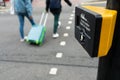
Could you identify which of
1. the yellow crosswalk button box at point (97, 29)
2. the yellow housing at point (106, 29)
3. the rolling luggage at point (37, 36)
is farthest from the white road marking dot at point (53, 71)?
the yellow housing at point (106, 29)

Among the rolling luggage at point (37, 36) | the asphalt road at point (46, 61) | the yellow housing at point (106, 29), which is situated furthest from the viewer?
the rolling luggage at point (37, 36)

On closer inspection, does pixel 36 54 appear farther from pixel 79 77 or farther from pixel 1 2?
pixel 1 2

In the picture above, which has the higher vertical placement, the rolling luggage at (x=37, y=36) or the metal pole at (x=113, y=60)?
the metal pole at (x=113, y=60)

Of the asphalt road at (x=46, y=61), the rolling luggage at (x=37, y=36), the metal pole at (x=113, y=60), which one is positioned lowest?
the asphalt road at (x=46, y=61)

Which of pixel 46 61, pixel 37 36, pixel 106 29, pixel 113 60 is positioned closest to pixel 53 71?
pixel 46 61

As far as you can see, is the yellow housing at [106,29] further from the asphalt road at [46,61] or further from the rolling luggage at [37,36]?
the rolling luggage at [37,36]

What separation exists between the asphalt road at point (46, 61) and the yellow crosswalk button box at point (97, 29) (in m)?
2.67

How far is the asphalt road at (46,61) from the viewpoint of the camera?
420cm

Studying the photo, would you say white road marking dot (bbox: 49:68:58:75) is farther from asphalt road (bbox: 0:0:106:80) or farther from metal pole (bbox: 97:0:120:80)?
metal pole (bbox: 97:0:120:80)

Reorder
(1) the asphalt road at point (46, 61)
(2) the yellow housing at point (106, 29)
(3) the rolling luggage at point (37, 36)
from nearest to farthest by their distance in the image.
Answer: (2) the yellow housing at point (106, 29) < (1) the asphalt road at point (46, 61) < (3) the rolling luggage at point (37, 36)

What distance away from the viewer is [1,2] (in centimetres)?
1485

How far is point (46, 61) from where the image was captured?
16.0 feet

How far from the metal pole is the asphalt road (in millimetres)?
2502

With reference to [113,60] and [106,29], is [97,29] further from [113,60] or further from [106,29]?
[113,60]
